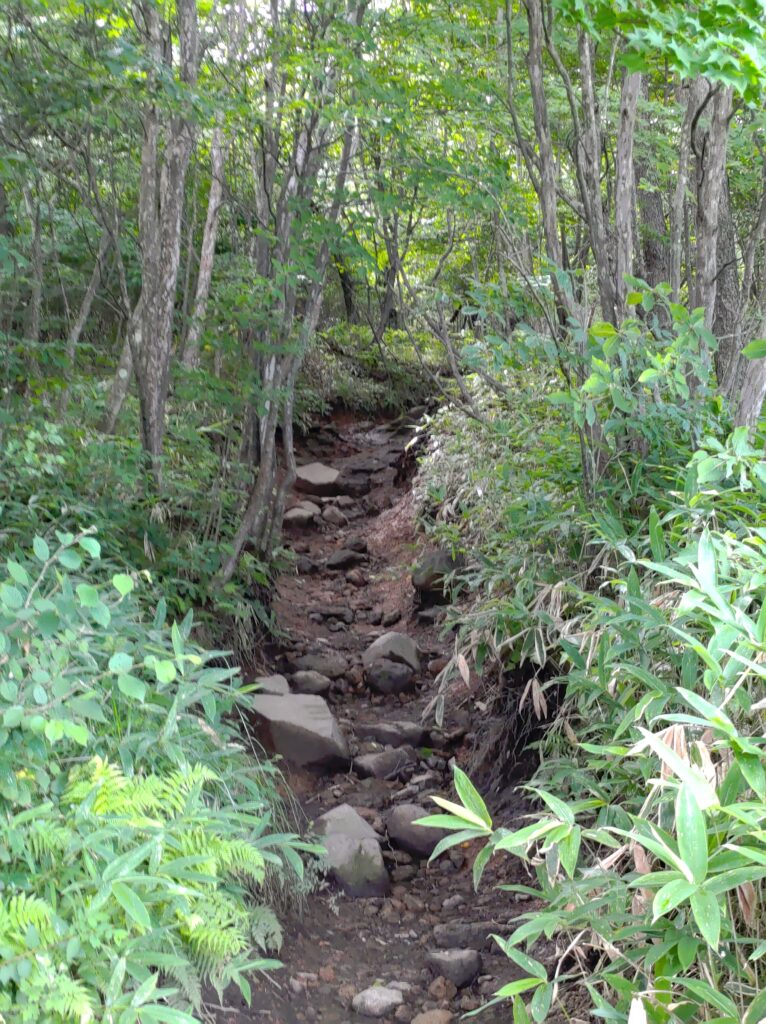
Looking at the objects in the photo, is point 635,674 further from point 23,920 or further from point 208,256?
point 208,256

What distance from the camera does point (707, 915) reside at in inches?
58.9

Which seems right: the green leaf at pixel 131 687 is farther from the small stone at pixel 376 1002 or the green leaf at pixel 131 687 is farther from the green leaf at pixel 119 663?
the small stone at pixel 376 1002

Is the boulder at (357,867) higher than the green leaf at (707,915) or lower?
lower

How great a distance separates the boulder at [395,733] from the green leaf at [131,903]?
10.0 feet

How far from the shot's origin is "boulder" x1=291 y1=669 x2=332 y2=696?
5477 mm

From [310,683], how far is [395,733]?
782mm

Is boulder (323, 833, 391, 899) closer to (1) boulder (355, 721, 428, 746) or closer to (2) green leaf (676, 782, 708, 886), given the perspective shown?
(1) boulder (355, 721, 428, 746)

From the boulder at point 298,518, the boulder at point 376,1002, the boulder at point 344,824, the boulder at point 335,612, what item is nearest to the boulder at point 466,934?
the boulder at point 376,1002

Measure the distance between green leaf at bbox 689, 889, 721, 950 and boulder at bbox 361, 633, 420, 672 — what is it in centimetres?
426

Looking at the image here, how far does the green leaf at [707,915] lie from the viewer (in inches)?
56.8

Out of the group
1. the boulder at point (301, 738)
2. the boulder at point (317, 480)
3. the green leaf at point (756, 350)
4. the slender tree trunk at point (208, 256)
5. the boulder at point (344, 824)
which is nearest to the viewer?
the green leaf at point (756, 350)

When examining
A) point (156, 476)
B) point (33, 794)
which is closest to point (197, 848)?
point (33, 794)

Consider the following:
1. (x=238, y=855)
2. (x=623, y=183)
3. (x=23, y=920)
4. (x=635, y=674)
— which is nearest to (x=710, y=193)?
(x=623, y=183)

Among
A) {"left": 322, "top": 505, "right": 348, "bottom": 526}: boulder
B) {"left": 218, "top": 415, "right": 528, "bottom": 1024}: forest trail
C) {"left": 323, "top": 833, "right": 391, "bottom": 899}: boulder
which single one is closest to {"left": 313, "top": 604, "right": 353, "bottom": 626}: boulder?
{"left": 218, "top": 415, "right": 528, "bottom": 1024}: forest trail
